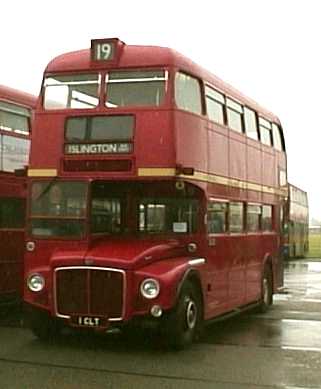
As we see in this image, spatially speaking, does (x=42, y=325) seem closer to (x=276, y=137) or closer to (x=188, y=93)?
(x=188, y=93)

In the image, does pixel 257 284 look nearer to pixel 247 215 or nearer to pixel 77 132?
pixel 247 215

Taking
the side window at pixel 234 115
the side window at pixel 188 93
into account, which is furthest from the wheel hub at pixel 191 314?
the side window at pixel 234 115

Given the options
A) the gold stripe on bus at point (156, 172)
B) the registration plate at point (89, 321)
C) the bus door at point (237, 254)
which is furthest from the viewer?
the bus door at point (237, 254)

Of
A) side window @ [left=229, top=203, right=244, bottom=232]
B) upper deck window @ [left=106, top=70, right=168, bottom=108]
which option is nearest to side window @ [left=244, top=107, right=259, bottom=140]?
side window @ [left=229, top=203, right=244, bottom=232]

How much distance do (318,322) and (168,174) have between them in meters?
5.26

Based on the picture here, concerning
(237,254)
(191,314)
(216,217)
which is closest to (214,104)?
(216,217)

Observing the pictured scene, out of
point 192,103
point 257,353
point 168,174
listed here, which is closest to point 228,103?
point 192,103

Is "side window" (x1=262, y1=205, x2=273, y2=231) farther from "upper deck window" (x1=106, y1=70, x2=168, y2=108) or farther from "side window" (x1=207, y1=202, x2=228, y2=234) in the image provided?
"upper deck window" (x1=106, y1=70, x2=168, y2=108)

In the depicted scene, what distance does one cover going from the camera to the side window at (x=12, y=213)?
47.7 feet

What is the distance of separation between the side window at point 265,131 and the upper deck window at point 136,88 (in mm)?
5185

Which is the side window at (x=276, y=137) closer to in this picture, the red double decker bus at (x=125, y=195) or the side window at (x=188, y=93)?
the red double decker bus at (x=125, y=195)

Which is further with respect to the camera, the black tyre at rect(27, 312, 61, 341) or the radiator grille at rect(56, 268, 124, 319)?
the black tyre at rect(27, 312, 61, 341)

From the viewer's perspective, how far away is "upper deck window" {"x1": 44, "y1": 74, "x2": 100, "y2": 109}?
11.6 metres

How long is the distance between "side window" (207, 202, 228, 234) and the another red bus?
25.9m
